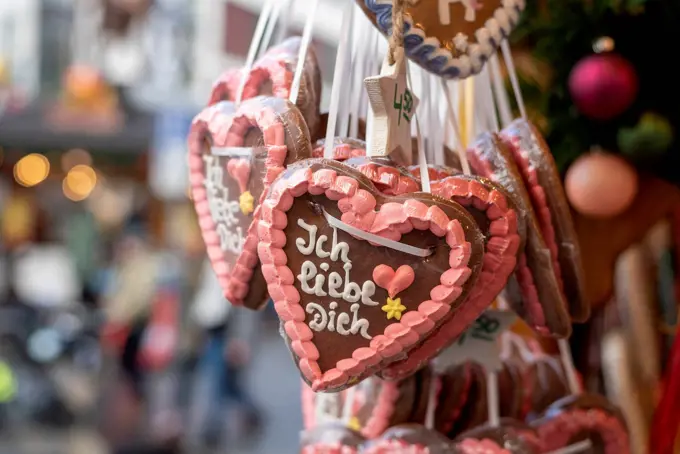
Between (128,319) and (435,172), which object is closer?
(435,172)

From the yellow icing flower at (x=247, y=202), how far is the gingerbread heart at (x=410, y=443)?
0.78ft

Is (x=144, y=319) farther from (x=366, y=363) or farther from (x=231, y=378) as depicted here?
(x=366, y=363)

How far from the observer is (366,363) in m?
0.58

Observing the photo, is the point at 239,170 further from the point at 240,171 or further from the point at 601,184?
the point at 601,184

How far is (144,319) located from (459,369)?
3.40 metres

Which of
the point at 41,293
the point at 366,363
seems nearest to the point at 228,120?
the point at 366,363

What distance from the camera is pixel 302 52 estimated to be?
678 millimetres

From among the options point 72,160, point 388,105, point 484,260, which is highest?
point 388,105

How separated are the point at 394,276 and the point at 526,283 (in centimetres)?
18

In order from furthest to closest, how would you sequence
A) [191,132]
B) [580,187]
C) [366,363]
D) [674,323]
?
[674,323] < [580,187] < [191,132] < [366,363]

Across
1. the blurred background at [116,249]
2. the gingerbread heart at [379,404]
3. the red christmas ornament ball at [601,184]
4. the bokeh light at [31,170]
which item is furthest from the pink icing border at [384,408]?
the bokeh light at [31,170]

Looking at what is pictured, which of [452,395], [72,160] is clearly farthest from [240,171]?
[72,160]

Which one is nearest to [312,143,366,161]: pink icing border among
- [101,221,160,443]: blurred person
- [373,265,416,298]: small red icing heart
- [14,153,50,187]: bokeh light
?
[373,265,416,298]: small red icing heart

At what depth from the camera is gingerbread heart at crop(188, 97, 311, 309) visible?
2.04 ft
